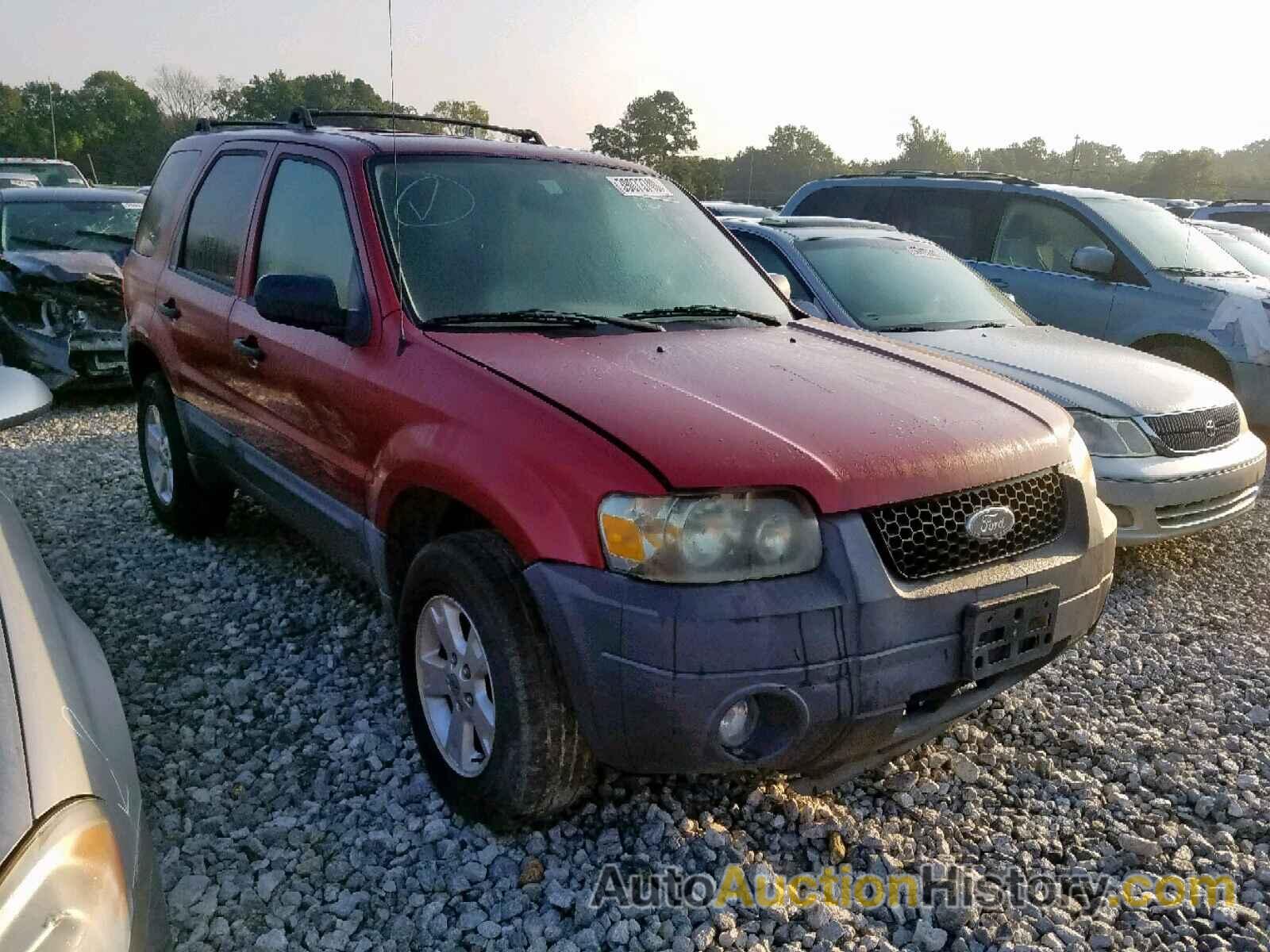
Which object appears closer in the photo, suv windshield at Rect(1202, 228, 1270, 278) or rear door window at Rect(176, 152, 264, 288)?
rear door window at Rect(176, 152, 264, 288)

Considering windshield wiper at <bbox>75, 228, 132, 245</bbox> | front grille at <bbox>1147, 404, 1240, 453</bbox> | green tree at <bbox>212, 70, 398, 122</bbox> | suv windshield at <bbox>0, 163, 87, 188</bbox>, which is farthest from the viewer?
green tree at <bbox>212, 70, 398, 122</bbox>

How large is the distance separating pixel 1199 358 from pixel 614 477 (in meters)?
6.29

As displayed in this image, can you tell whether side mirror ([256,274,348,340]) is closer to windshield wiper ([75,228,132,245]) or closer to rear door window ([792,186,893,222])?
rear door window ([792,186,893,222])

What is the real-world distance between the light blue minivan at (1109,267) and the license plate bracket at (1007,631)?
201 inches

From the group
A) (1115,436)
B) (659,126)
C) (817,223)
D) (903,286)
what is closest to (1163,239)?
(817,223)

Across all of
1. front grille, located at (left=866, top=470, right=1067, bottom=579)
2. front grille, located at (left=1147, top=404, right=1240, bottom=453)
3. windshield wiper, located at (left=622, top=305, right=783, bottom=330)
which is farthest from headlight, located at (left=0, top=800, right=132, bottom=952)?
front grille, located at (left=1147, top=404, right=1240, bottom=453)

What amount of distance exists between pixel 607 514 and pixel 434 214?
1.46m

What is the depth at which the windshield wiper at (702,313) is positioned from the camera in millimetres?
3215

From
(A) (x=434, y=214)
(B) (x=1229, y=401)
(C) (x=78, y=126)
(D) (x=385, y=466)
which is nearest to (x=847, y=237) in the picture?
(B) (x=1229, y=401)

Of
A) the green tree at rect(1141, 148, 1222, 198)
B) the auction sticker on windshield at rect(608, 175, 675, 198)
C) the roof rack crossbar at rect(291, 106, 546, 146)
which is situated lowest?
the auction sticker on windshield at rect(608, 175, 675, 198)

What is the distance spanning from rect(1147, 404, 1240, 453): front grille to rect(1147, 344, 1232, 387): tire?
85.1 inches

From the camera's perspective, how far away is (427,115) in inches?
161

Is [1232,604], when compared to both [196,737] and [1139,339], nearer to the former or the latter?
[1139,339]

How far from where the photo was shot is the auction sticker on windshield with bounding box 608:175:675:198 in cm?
371
